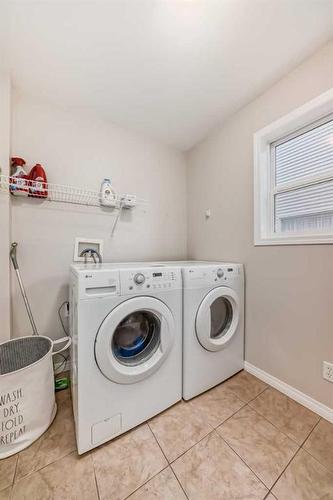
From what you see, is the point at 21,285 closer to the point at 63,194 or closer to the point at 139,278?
the point at 63,194

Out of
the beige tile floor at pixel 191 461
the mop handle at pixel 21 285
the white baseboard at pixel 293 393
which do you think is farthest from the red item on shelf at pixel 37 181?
the white baseboard at pixel 293 393

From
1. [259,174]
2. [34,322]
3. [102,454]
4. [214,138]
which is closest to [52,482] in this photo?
[102,454]

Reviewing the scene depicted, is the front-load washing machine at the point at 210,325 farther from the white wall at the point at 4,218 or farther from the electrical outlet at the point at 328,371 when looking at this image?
the white wall at the point at 4,218

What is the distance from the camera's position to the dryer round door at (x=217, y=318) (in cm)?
131

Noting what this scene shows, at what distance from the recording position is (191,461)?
0.92m

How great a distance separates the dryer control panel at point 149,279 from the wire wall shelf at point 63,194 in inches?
37.0

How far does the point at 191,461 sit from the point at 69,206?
1.85 meters

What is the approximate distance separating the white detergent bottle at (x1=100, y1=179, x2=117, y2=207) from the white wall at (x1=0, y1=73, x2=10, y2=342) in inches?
26.4

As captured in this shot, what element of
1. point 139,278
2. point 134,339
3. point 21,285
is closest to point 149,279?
point 139,278

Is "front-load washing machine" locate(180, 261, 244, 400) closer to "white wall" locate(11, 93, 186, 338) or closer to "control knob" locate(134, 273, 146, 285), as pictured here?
"control knob" locate(134, 273, 146, 285)

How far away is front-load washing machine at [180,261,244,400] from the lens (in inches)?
50.2

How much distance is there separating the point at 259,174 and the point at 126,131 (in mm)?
1351

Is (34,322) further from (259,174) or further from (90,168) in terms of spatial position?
(259,174)

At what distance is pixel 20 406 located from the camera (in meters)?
0.97
